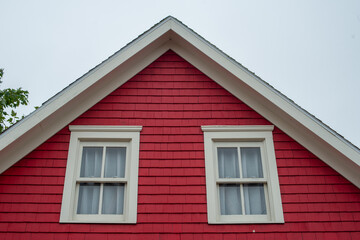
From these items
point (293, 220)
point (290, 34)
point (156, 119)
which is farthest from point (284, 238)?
point (290, 34)

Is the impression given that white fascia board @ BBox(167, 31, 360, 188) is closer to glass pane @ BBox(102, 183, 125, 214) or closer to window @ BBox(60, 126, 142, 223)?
window @ BBox(60, 126, 142, 223)

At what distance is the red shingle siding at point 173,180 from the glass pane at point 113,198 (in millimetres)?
356

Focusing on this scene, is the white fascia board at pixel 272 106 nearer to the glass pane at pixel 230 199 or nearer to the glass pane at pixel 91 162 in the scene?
the glass pane at pixel 230 199

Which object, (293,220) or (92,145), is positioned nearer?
(293,220)

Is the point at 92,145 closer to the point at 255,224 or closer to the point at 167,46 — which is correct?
the point at 167,46

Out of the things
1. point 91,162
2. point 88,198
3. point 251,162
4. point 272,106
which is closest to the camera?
point 88,198

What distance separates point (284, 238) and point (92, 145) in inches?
148

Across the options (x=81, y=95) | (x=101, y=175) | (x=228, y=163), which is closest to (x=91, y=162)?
(x=101, y=175)

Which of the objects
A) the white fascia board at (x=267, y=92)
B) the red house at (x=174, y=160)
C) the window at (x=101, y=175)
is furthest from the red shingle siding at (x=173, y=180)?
the white fascia board at (x=267, y=92)

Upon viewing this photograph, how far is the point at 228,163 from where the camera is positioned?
665cm

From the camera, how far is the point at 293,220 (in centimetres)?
601

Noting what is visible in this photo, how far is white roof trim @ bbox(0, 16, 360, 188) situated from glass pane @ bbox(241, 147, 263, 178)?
710mm

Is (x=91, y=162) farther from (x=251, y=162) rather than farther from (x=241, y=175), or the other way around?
(x=251, y=162)

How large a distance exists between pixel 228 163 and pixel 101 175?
2.34m
